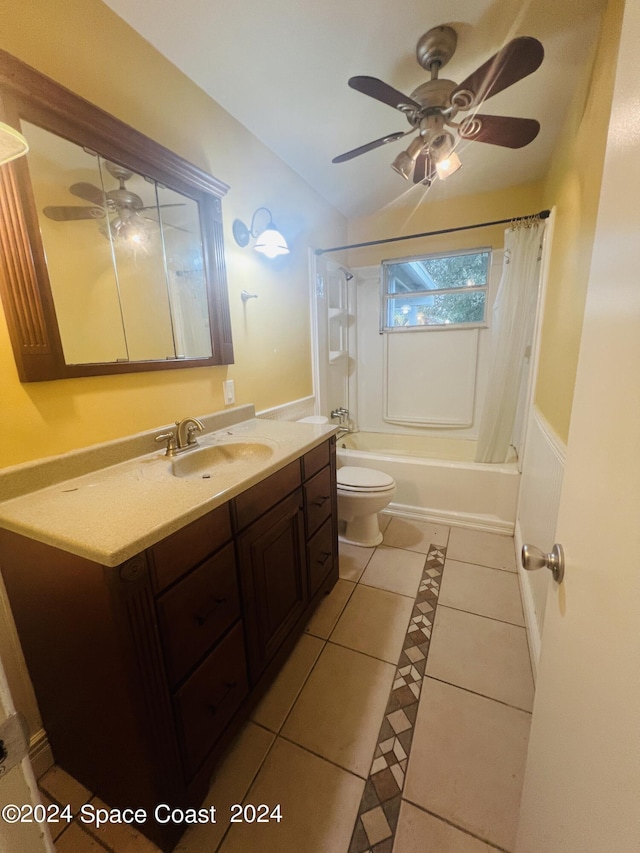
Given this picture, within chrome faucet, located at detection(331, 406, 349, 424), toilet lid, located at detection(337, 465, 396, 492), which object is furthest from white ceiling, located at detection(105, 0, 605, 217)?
toilet lid, located at detection(337, 465, 396, 492)

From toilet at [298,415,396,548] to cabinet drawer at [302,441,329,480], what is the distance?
544 mm

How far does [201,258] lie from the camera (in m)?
1.50

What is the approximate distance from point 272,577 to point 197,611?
369 millimetres

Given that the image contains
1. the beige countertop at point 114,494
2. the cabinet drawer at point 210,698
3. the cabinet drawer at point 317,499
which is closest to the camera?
the beige countertop at point 114,494

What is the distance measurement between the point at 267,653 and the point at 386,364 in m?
2.59

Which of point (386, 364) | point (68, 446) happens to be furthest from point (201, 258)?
point (386, 364)

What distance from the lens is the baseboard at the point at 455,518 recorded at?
2.29 metres

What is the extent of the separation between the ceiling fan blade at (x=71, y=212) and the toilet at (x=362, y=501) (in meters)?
1.68

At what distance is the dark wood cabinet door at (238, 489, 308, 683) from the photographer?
1114 millimetres

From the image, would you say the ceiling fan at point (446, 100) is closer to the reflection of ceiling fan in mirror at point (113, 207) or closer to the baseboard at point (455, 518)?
the reflection of ceiling fan in mirror at point (113, 207)

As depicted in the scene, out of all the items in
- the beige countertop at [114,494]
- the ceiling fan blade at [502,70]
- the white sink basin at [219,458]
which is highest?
the ceiling fan blade at [502,70]

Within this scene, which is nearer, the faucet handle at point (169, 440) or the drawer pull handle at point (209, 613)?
the drawer pull handle at point (209, 613)

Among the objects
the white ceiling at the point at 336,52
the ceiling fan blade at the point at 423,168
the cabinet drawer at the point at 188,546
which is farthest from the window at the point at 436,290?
the cabinet drawer at the point at 188,546

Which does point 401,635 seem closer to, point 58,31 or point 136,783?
point 136,783
